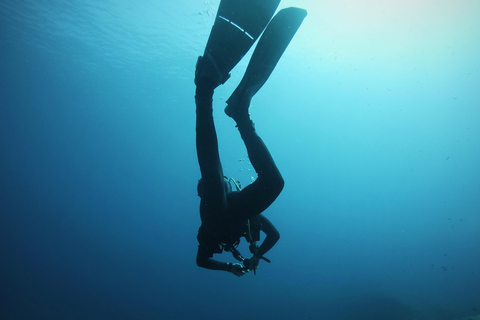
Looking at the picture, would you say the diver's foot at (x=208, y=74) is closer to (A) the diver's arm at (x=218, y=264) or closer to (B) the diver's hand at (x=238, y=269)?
(A) the diver's arm at (x=218, y=264)

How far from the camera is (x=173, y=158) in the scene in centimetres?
8706

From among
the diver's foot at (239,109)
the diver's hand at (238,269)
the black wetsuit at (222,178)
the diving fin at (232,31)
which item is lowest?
the diver's hand at (238,269)

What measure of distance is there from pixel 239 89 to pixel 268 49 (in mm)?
574

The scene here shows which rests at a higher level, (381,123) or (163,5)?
(381,123)

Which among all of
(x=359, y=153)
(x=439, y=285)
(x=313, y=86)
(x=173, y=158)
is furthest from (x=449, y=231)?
(x=173, y=158)

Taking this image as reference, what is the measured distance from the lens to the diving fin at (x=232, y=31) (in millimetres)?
2555

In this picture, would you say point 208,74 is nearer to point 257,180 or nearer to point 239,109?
point 239,109

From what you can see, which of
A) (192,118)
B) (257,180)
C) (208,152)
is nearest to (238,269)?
(257,180)

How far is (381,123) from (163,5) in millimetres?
40234

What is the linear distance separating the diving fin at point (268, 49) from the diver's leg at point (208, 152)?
42 centimetres

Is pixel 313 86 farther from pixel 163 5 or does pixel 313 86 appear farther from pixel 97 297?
pixel 97 297

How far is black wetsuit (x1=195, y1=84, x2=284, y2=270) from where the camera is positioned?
284 centimetres

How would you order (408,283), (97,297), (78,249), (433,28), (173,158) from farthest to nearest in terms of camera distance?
(173,158) → (78,249) → (408,283) → (97,297) → (433,28)

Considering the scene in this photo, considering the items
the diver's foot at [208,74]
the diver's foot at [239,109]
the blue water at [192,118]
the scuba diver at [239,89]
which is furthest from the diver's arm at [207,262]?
the blue water at [192,118]
